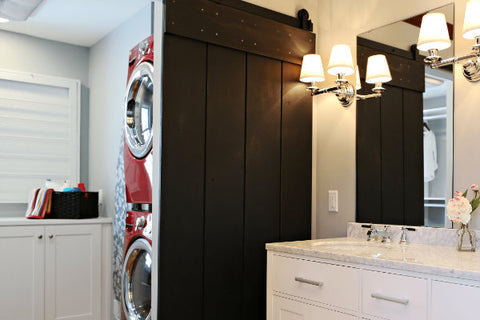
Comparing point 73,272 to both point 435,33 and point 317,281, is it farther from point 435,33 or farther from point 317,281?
point 435,33

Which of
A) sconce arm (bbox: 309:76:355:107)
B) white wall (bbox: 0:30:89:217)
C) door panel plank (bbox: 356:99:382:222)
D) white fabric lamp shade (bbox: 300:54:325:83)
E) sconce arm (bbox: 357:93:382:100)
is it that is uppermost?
white wall (bbox: 0:30:89:217)

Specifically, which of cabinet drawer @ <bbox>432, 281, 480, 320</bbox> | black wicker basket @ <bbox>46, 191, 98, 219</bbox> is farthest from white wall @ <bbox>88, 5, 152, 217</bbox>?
cabinet drawer @ <bbox>432, 281, 480, 320</bbox>

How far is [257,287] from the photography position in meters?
2.56

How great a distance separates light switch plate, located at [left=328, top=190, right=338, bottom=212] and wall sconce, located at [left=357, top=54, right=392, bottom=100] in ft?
1.94

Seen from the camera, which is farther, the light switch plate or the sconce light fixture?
the light switch plate

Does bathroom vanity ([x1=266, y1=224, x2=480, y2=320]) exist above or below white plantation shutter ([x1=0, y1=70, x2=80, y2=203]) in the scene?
below

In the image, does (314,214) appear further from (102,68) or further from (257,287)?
(102,68)

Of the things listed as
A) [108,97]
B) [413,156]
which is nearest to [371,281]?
[413,156]

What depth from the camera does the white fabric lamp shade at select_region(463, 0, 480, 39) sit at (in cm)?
197

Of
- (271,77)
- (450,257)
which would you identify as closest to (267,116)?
(271,77)

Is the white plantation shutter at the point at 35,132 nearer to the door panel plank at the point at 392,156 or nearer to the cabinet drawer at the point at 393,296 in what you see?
the door panel plank at the point at 392,156

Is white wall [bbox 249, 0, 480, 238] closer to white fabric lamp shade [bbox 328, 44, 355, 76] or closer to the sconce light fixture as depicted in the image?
the sconce light fixture

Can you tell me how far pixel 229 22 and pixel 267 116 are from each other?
54cm

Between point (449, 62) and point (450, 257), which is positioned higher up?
point (449, 62)
